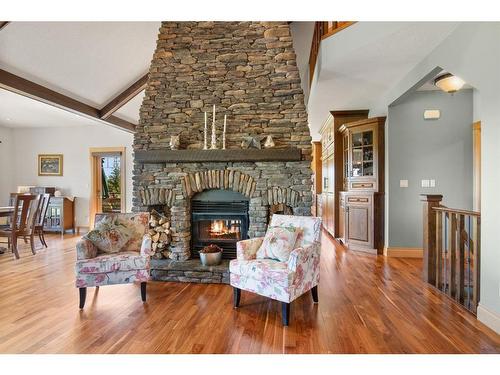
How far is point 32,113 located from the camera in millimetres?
5891

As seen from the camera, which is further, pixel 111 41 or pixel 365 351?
pixel 111 41

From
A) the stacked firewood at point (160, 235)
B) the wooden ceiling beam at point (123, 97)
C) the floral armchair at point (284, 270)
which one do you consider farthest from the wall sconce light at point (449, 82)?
the wooden ceiling beam at point (123, 97)

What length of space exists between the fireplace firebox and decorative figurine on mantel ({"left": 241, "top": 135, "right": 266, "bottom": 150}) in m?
0.62

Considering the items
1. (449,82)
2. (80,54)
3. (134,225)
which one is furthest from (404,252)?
(80,54)

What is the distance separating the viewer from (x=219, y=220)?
11.8 feet

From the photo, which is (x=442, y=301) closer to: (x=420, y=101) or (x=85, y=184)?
(x=420, y=101)

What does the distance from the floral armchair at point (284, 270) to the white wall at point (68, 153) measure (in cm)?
520

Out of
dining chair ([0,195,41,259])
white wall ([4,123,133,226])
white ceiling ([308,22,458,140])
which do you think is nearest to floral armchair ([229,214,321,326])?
white ceiling ([308,22,458,140])

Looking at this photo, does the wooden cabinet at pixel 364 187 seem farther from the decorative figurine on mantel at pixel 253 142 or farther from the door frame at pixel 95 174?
the door frame at pixel 95 174

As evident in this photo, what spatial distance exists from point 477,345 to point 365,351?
2.63ft

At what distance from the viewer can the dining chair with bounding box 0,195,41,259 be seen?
4332 mm

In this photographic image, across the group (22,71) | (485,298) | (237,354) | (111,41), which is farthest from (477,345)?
(22,71)

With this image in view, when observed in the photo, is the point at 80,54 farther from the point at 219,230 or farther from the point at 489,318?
the point at 489,318

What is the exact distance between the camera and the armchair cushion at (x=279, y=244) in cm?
252
